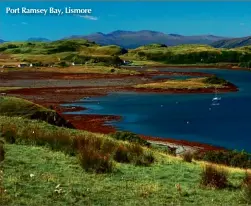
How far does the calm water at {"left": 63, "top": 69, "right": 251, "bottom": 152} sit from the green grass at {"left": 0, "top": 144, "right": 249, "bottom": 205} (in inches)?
1284

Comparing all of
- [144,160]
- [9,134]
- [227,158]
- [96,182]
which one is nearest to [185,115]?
[227,158]

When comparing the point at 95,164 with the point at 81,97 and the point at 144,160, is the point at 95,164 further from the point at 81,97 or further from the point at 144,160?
the point at 81,97

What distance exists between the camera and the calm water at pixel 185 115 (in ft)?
166

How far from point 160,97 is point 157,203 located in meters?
80.4

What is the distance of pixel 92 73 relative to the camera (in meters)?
139

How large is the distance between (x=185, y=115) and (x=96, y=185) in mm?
57242

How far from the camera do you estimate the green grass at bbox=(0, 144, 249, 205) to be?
9.29 meters

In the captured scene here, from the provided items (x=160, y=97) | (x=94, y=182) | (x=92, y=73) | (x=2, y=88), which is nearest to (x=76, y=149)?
(x=94, y=182)

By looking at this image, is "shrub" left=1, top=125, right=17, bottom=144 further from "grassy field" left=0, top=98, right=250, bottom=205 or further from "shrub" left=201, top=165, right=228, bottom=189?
"shrub" left=201, top=165, right=228, bottom=189

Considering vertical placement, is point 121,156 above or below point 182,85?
above

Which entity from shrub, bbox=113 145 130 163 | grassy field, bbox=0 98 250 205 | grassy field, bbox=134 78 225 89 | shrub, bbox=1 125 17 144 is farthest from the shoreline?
grassy field, bbox=0 98 250 205

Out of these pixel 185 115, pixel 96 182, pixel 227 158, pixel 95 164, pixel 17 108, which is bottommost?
pixel 185 115

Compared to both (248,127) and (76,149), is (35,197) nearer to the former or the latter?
(76,149)

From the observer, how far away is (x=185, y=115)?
6700 centimetres
